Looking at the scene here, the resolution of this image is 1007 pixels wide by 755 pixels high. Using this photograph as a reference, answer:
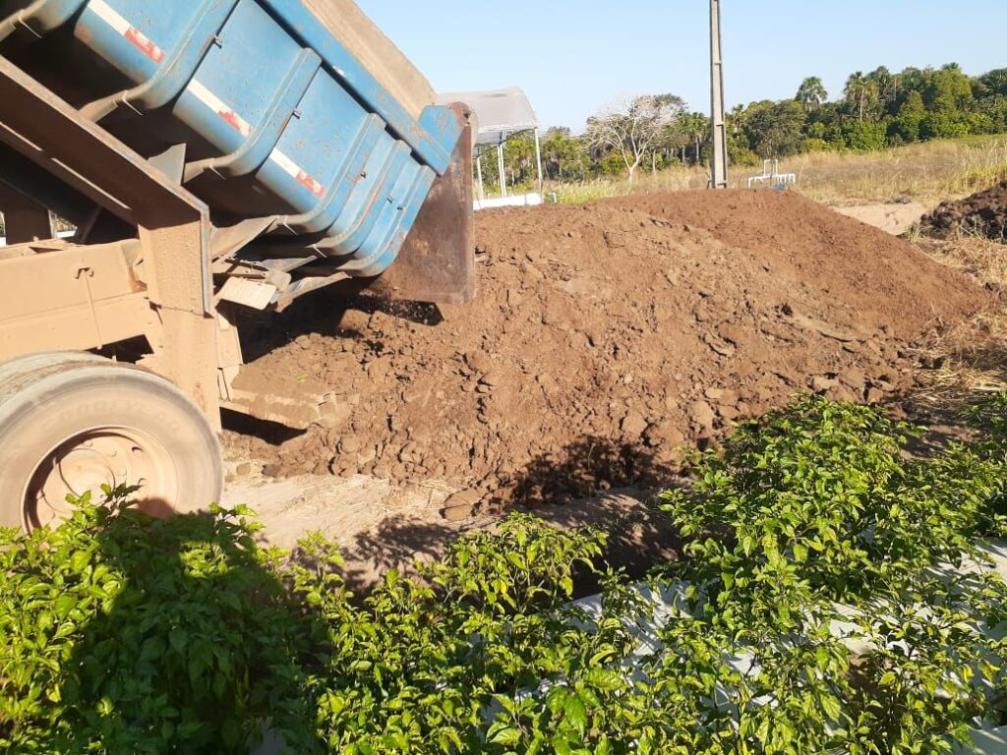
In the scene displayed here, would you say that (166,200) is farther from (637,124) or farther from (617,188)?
(637,124)

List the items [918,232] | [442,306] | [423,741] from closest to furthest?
[423,741] < [442,306] < [918,232]

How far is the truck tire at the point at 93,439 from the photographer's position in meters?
3.45

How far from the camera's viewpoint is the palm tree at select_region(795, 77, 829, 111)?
56.3 metres

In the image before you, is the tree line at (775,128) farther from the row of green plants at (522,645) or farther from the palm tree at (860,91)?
the row of green plants at (522,645)

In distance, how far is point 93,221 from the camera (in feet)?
15.8

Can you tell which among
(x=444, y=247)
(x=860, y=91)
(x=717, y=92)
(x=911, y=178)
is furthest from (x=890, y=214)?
(x=860, y=91)

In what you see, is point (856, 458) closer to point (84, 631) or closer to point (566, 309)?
point (84, 631)

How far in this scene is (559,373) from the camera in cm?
616

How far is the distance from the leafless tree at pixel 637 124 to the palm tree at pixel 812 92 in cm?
1990

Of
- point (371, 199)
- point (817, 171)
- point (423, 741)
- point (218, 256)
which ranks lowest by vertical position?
point (423, 741)

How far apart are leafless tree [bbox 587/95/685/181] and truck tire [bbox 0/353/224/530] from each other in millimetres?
37854

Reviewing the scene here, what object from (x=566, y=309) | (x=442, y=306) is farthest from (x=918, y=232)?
(x=442, y=306)

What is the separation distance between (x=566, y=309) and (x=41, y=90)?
4.31 meters

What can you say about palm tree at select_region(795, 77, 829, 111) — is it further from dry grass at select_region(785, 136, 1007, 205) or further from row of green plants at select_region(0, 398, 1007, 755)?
row of green plants at select_region(0, 398, 1007, 755)
